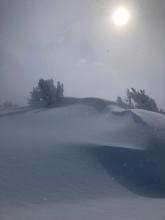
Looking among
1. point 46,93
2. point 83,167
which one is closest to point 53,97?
point 46,93

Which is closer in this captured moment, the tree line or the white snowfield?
the white snowfield

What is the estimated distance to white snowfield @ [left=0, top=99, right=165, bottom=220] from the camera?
283 inches

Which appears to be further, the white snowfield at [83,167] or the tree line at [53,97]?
the tree line at [53,97]

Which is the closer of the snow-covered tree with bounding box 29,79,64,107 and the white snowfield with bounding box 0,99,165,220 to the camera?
the white snowfield with bounding box 0,99,165,220

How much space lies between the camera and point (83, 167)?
386 inches

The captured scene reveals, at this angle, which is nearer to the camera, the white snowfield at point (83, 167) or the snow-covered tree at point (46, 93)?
the white snowfield at point (83, 167)

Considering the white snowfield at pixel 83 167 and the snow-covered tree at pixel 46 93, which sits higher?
the snow-covered tree at pixel 46 93

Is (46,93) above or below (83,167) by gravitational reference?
above

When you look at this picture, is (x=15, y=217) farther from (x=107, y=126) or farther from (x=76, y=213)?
(x=107, y=126)

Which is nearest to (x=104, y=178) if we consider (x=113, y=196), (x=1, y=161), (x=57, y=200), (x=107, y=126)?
(x=113, y=196)

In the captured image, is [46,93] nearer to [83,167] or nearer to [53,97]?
[53,97]

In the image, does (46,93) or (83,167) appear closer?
(83,167)

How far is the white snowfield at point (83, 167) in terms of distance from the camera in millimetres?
7188

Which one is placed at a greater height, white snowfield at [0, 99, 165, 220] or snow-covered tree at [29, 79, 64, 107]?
snow-covered tree at [29, 79, 64, 107]
